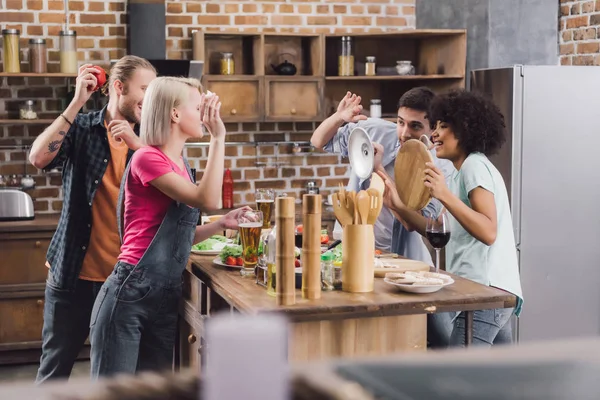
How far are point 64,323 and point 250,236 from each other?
0.86 metres

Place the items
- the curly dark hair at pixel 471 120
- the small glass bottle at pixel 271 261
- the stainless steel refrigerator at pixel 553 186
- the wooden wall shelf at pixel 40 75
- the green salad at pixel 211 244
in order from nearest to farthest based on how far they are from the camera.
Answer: the small glass bottle at pixel 271 261 < the curly dark hair at pixel 471 120 < the green salad at pixel 211 244 < the stainless steel refrigerator at pixel 553 186 < the wooden wall shelf at pixel 40 75

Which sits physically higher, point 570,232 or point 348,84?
point 348,84

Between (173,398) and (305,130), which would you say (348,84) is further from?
(173,398)

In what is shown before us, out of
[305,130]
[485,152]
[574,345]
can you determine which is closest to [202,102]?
[485,152]

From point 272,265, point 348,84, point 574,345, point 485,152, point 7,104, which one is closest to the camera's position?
point 574,345

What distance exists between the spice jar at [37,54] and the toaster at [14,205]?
0.80 m

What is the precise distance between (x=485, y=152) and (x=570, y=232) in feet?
6.60

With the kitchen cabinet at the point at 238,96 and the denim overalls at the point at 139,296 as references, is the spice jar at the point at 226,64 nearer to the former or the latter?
the kitchen cabinet at the point at 238,96

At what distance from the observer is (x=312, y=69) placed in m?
5.85

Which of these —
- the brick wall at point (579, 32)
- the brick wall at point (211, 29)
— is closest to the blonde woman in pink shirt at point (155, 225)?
the brick wall at point (211, 29)

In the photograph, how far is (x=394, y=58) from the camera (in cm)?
614

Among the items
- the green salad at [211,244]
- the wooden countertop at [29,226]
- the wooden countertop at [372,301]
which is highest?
the green salad at [211,244]

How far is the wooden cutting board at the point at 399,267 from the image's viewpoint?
9.75ft

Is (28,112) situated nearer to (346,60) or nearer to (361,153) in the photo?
(346,60)
